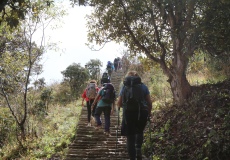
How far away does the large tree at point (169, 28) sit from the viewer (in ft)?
28.7

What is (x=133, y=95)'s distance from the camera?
5.76 metres

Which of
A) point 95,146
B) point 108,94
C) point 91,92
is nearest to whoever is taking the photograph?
point 108,94

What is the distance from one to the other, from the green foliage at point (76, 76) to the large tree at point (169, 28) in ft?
41.9

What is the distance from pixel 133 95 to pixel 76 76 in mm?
19330

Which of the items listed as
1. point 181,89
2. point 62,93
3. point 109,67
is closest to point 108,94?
point 181,89

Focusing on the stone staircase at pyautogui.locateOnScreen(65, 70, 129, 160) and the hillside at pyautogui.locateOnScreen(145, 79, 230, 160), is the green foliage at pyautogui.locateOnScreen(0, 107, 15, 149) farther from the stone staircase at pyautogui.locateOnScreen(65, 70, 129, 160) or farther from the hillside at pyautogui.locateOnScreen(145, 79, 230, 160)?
the hillside at pyautogui.locateOnScreen(145, 79, 230, 160)

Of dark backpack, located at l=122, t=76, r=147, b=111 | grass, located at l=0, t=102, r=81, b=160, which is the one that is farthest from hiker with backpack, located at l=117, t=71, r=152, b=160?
grass, located at l=0, t=102, r=81, b=160

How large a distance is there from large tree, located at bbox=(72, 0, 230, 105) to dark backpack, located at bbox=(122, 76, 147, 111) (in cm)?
378

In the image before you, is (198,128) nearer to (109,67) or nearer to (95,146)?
(95,146)

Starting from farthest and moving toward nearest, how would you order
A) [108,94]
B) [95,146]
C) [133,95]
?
[95,146], [108,94], [133,95]

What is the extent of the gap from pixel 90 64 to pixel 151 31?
15284 millimetres

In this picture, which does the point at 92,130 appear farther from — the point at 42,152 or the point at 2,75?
the point at 2,75

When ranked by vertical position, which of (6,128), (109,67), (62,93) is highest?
(109,67)

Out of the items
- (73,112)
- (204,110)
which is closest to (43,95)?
(73,112)
